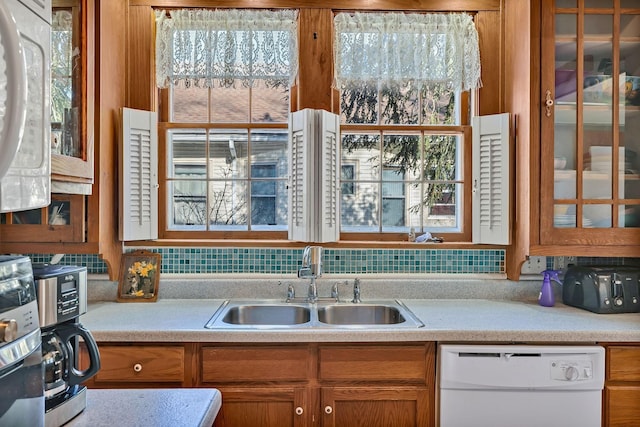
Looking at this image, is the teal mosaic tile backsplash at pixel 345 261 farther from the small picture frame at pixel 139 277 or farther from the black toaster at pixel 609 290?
the black toaster at pixel 609 290

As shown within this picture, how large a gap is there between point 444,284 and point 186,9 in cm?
205

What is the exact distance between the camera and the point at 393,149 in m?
2.48

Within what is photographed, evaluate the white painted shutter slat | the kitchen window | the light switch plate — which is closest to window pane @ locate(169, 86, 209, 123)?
the kitchen window

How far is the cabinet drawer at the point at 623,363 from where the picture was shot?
70.1 inches

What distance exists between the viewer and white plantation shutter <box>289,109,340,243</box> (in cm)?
227

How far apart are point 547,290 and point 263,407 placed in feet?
4.86

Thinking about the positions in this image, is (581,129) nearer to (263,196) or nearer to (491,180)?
(491,180)

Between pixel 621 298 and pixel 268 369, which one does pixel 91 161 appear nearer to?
pixel 268 369

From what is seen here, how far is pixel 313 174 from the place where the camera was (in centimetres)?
228

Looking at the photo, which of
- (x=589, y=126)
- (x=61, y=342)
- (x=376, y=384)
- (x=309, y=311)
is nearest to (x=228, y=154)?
(x=309, y=311)

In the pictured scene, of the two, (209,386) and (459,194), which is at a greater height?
(459,194)

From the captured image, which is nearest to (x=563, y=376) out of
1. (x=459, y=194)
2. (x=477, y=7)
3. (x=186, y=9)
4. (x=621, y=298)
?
(x=621, y=298)

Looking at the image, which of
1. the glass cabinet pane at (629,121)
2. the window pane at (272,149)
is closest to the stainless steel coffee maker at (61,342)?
the window pane at (272,149)

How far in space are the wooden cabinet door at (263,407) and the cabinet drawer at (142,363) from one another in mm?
215
